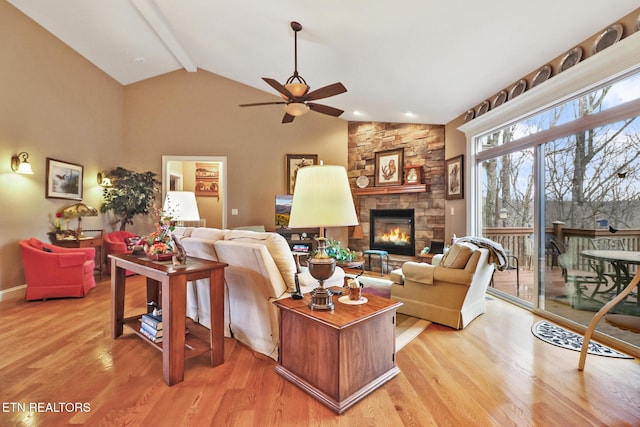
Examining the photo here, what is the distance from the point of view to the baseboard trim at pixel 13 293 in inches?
147

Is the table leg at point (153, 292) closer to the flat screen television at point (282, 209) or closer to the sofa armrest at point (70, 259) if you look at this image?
the sofa armrest at point (70, 259)

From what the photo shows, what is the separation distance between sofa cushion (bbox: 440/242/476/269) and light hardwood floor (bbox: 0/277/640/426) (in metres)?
0.66

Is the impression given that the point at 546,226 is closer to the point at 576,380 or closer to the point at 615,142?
the point at 615,142

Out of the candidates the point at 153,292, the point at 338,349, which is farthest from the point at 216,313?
the point at 153,292

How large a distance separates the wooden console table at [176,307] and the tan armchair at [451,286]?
203 centimetres

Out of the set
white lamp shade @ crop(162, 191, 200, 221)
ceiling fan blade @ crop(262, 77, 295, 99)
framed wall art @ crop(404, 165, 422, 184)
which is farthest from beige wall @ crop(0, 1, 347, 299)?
ceiling fan blade @ crop(262, 77, 295, 99)

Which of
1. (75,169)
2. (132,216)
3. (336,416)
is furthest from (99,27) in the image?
(336,416)

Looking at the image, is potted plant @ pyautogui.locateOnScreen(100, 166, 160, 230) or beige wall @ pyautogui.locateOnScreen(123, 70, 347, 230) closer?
potted plant @ pyautogui.locateOnScreen(100, 166, 160, 230)

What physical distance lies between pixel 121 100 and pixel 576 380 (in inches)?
308

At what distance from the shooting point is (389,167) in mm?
5812

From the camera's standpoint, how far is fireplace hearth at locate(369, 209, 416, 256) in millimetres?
5609

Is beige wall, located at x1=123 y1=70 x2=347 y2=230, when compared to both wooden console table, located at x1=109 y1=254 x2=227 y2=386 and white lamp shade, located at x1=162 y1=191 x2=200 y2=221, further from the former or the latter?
wooden console table, located at x1=109 y1=254 x2=227 y2=386

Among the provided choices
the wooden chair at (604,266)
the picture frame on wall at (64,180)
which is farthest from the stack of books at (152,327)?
the wooden chair at (604,266)

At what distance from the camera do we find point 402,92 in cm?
445
